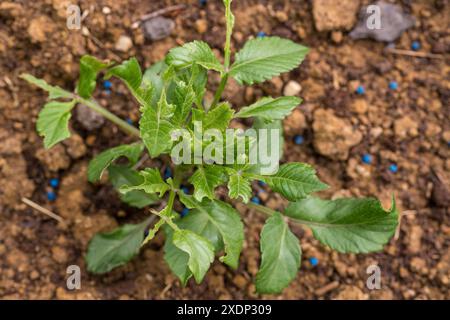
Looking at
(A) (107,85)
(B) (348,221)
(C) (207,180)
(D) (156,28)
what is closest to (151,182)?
(C) (207,180)

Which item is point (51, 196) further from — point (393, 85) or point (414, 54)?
point (414, 54)

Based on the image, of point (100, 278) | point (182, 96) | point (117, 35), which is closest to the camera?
point (182, 96)

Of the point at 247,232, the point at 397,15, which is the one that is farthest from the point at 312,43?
the point at 247,232

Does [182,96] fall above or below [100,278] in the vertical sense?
above

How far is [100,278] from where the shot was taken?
2.19m

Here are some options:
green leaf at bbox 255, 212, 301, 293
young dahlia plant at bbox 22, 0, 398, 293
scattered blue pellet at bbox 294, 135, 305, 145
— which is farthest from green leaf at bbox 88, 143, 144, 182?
scattered blue pellet at bbox 294, 135, 305, 145

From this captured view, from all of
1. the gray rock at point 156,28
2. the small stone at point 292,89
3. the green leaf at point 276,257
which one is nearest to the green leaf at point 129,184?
the green leaf at point 276,257

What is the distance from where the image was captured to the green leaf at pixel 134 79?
1703mm

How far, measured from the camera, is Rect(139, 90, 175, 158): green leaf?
153 centimetres

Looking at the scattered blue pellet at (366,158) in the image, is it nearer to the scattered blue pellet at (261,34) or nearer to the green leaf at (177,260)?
the scattered blue pellet at (261,34)

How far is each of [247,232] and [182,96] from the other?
0.83 meters

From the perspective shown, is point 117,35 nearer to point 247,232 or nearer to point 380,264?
point 247,232

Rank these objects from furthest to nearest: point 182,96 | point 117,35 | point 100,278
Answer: point 117,35 < point 100,278 < point 182,96

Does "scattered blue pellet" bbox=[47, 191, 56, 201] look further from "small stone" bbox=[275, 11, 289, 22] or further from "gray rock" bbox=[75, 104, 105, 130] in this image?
"small stone" bbox=[275, 11, 289, 22]
